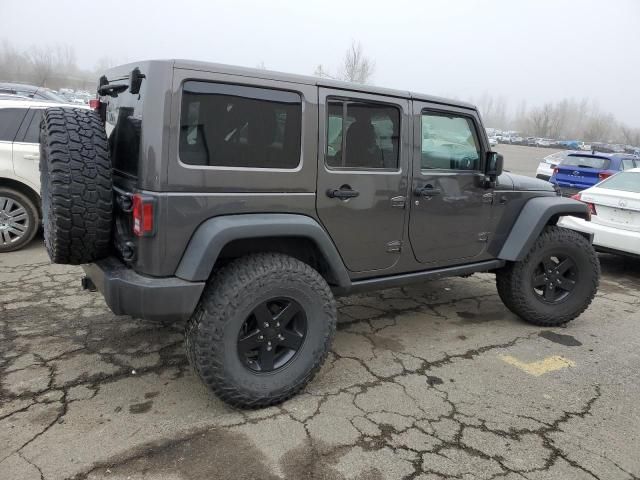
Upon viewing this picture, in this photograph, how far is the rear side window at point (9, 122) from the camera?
18.3ft

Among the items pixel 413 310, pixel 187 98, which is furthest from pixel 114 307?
pixel 413 310

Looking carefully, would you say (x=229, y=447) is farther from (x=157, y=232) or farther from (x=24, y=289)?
(x=24, y=289)

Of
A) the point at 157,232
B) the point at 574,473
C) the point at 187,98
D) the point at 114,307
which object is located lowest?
the point at 574,473

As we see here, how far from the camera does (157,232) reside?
245cm

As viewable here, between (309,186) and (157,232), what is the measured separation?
0.93 meters

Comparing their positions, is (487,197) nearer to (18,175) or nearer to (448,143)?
(448,143)

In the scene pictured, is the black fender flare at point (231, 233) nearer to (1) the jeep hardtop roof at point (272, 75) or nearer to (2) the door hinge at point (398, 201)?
(2) the door hinge at point (398, 201)

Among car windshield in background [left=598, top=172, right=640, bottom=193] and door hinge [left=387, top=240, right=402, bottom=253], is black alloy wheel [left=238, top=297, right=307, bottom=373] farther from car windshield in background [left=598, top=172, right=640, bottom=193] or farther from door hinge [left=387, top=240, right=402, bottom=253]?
car windshield in background [left=598, top=172, right=640, bottom=193]

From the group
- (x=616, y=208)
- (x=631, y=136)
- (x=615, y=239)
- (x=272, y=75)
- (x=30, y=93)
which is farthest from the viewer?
(x=631, y=136)

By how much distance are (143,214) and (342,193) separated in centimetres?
119

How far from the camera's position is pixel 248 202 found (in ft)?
8.83

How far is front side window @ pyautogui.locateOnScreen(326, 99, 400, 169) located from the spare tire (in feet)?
4.25

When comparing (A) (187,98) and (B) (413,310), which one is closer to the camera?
(A) (187,98)

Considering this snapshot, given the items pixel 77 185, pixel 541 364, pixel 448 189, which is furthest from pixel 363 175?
pixel 541 364
